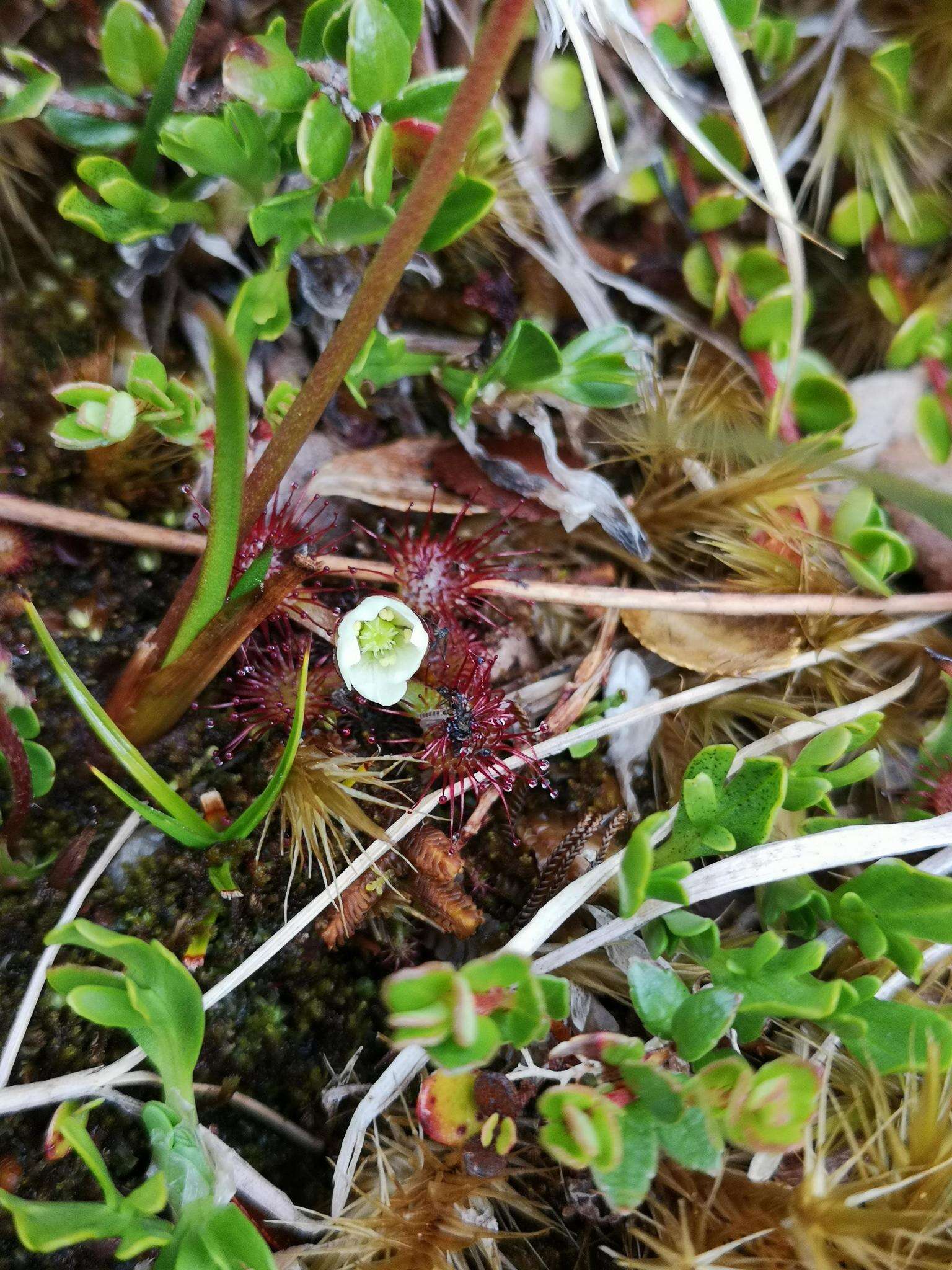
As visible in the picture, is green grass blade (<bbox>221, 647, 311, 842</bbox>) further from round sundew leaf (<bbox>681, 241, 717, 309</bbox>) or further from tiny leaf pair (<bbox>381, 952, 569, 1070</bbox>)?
round sundew leaf (<bbox>681, 241, 717, 309</bbox>)

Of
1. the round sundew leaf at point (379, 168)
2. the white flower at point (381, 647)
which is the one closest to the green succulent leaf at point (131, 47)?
the round sundew leaf at point (379, 168)

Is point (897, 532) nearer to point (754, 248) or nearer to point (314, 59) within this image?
point (754, 248)

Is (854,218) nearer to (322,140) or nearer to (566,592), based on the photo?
(566,592)

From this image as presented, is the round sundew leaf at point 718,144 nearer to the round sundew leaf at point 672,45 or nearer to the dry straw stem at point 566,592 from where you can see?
the round sundew leaf at point 672,45

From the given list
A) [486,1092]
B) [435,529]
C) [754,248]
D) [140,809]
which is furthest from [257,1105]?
[754,248]

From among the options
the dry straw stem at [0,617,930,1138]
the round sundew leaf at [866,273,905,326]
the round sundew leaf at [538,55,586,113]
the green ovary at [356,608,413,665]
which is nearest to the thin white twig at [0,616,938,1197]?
the dry straw stem at [0,617,930,1138]

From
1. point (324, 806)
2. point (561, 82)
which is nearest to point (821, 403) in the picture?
point (561, 82)

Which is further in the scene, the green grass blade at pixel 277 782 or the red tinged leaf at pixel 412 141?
the red tinged leaf at pixel 412 141
